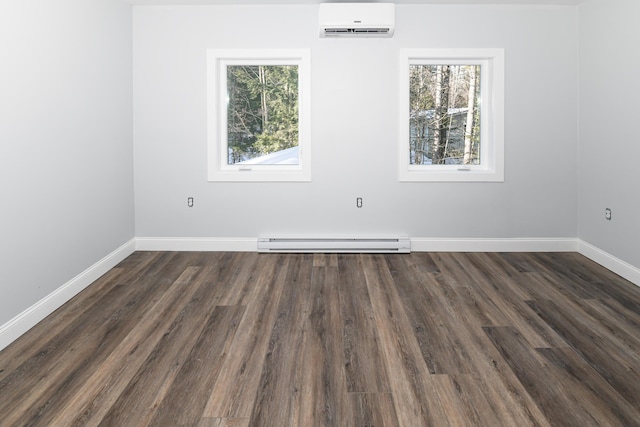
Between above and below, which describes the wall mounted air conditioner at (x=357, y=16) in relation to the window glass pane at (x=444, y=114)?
above

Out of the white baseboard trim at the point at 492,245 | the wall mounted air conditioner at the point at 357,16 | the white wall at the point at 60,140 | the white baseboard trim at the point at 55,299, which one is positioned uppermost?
the wall mounted air conditioner at the point at 357,16

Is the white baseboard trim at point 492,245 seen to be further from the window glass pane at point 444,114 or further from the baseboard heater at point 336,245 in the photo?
the window glass pane at point 444,114

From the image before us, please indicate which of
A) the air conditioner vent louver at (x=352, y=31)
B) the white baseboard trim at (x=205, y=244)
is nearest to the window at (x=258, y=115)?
the air conditioner vent louver at (x=352, y=31)

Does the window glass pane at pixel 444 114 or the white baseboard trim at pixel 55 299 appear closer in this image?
the white baseboard trim at pixel 55 299

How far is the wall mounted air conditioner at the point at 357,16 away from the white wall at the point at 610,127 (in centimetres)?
182

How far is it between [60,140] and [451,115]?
11.5ft

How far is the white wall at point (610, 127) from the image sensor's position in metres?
3.51

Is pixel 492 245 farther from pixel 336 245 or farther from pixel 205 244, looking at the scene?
pixel 205 244

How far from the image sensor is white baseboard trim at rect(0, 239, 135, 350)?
251 cm

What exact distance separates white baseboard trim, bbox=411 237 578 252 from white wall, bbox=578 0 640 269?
9.1 inches

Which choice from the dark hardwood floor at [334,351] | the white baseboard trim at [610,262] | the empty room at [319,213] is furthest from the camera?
the white baseboard trim at [610,262]

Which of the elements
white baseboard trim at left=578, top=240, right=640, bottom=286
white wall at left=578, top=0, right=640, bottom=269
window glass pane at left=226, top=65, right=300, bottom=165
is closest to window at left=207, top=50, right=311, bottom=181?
window glass pane at left=226, top=65, right=300, bottom=165

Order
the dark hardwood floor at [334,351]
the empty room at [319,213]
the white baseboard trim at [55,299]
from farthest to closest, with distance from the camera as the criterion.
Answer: the white baseboard trim at [55,299] < the empty room at [319,213] < the dark hardwood floor at [334,351]

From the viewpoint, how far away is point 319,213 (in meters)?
4.48
